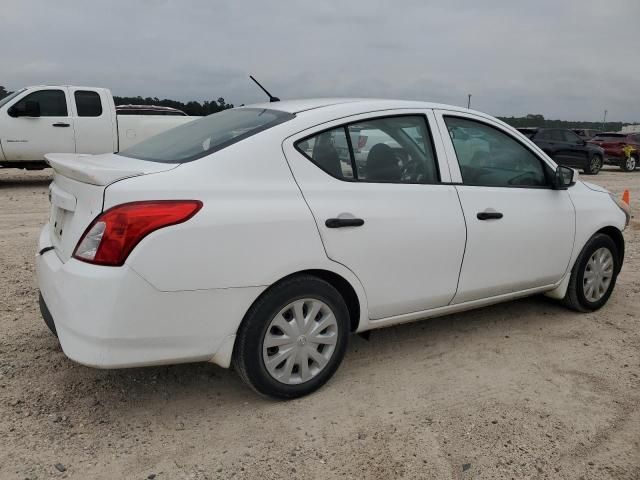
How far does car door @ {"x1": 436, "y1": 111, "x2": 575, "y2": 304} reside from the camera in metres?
3.64

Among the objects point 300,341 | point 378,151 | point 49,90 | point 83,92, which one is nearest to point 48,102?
point 49,90

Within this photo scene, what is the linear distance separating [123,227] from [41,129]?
390 inches

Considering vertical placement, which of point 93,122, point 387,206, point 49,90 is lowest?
point 387,206

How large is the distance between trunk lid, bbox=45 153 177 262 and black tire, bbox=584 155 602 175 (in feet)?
63.9

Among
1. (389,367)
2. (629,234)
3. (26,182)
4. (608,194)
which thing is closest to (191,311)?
(389,367)

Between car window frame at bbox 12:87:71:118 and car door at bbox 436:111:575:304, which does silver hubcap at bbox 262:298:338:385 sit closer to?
car door at bbox 436:111:575:304

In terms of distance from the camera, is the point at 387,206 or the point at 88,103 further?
the point at 88,103

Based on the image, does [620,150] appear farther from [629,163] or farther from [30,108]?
[30,108]

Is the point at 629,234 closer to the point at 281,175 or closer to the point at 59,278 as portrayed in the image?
the point at 281,175

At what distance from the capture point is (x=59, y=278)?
2.71m

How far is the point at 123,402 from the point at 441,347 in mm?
2047

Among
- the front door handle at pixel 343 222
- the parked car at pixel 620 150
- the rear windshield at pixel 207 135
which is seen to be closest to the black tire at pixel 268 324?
the front door handle at pixel 343 222

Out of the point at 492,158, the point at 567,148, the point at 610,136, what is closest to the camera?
the point at 492,158

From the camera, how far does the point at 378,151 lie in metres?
3.38
